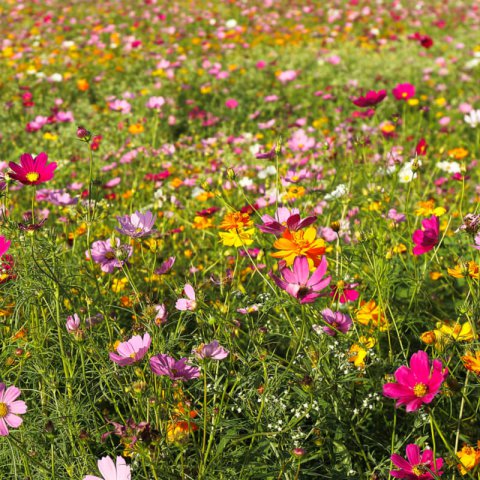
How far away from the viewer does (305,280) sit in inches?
37.2

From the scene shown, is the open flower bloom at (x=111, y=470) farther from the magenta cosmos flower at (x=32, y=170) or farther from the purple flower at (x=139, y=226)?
the magenta cosmos flower at (x=32, y=170)

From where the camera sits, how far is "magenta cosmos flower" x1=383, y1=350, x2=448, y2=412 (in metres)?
0.88

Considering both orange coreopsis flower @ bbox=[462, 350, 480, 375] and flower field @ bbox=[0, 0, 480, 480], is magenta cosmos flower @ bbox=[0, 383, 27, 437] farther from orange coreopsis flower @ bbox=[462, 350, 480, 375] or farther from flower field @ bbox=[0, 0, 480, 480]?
orange coreopsis flower @ bbox=[462, 350, 480, 375]

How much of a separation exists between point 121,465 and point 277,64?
4.64 m

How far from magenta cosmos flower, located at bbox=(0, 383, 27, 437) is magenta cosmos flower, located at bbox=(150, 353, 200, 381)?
0.69ft

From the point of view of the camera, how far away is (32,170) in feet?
4.09

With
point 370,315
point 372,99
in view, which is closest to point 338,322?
point 370,315


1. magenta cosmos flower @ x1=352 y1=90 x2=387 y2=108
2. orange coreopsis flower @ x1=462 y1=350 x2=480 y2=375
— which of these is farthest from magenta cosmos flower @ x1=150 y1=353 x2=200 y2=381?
magenta cosmos flower @ x1=352 y1=90 x2=387 y2=108

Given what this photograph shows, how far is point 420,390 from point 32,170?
90 centimetres

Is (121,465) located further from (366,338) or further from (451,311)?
(451,311)

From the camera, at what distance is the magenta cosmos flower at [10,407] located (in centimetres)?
89

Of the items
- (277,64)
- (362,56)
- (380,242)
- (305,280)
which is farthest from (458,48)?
(305,280)

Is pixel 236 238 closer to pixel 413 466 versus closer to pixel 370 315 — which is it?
pixel 370 315

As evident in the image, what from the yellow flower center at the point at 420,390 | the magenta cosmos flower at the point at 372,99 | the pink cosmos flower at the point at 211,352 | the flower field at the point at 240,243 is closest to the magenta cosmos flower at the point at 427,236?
the flower field at the point at 240,243
